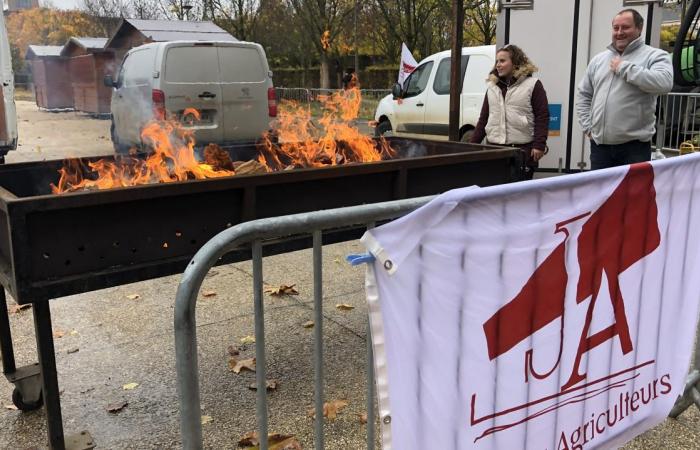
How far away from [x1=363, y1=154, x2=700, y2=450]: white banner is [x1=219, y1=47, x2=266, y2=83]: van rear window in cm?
1012

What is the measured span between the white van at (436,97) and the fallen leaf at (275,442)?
7.79 meters

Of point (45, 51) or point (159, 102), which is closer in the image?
point (159, 102)

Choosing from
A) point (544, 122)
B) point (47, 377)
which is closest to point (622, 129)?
point (544, 122)

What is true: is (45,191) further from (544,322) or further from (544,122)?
(544,122)

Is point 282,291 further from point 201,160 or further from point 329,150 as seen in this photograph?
point 201,160

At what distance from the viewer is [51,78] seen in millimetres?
30969

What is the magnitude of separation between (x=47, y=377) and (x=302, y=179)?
5.09ft

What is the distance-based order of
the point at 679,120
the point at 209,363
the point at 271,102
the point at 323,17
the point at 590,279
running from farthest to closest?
the point at 323,17
the point at 271,102
the point at 679,120
the point at 209,363
the point at 590,279

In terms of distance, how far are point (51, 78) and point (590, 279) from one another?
110ft

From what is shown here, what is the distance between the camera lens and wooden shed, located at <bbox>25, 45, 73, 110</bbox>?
29328 mm

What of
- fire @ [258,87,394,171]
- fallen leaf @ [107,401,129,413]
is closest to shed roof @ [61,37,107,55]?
fire @ [258,87,394,171]

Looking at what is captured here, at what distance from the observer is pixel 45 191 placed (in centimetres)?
367

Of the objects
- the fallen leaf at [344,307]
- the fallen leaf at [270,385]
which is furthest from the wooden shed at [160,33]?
the fallen leaf at [270,385]

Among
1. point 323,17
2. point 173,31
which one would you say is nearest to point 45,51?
point 323,17
